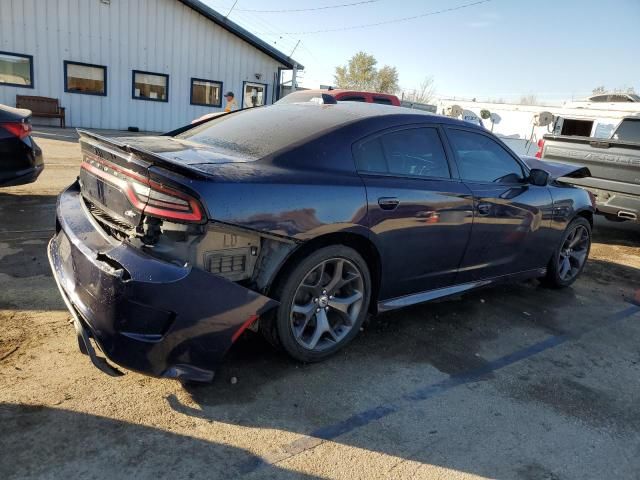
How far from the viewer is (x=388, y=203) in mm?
3266

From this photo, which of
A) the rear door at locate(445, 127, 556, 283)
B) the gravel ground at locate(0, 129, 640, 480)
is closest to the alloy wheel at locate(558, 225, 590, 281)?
the rear door at locate(445, 127, 556, 283)

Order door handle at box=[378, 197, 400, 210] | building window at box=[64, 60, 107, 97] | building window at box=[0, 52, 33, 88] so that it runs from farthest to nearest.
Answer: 1. building window at box=[64, 60, 107, 97]
2. building window at box=[0, 52, 33, 88]
3. door handle at box=[378, 197, 400, 210]

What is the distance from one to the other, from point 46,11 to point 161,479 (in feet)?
60.7

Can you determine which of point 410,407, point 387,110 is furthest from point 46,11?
point 410,407

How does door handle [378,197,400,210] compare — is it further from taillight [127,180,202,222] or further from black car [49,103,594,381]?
taillight [127,180,202,222]

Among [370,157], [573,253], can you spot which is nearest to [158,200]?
[370,157]

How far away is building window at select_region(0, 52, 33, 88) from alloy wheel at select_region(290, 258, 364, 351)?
17.4 meters

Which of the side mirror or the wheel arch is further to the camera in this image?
the side mirror

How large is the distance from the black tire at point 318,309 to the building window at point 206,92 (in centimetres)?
1835

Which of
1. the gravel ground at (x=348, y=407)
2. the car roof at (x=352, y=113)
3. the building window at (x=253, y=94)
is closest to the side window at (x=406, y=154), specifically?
the car roof at (x=352, y=113)

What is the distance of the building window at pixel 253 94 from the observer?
2107 centimetres

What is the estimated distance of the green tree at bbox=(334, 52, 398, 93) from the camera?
159 ft

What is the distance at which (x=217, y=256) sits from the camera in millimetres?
2572

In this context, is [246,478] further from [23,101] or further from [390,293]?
[23,101]
